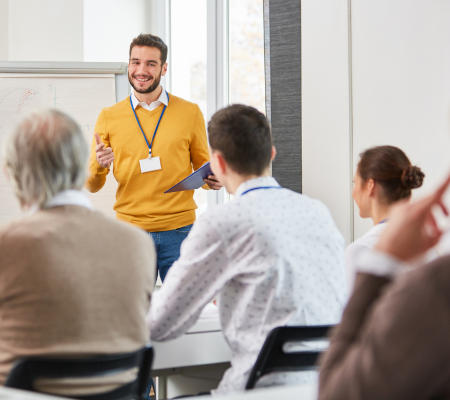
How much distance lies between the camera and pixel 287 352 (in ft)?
3.70

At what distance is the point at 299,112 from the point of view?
273cm

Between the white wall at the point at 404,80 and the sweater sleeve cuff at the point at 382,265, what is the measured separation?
1634mm

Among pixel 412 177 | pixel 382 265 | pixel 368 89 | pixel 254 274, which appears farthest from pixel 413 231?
pixel 368 89

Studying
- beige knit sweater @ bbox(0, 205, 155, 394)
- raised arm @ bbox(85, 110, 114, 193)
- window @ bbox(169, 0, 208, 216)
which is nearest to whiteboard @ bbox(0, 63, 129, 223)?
raised arm @ bbox(85, 110, 114, 193)

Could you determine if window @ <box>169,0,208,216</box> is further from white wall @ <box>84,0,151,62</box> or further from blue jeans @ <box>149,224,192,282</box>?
blue jeans @ <box>149,224,192,282</box>

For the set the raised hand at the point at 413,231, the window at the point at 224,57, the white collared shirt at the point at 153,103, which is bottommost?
the raised hand at the point at 413,231

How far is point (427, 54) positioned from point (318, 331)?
1.57 m

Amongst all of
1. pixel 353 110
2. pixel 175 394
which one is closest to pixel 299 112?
pixel 353 110

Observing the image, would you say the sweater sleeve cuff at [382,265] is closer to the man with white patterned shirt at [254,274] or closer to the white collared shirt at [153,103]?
the man with white patterned shirt at [254,274]

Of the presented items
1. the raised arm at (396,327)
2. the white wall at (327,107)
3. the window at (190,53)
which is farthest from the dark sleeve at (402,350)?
the window at (190,53)

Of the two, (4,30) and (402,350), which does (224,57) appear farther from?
(402,350)

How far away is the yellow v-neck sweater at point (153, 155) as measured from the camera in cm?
243

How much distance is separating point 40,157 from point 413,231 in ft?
2.74

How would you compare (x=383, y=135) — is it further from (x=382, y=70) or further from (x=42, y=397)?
(x=42, y=397)
